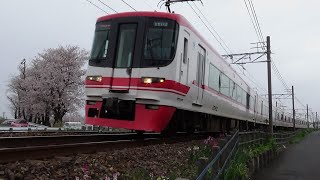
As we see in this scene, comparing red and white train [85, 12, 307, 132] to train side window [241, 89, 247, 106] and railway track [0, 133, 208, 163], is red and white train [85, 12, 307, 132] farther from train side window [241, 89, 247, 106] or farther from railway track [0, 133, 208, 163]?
train side window [241, 89, 247, 106]

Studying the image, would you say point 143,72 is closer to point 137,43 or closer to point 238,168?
point 137,43

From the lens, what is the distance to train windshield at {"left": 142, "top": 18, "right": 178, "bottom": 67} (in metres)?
10.8

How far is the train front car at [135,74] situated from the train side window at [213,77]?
3317 millimetres

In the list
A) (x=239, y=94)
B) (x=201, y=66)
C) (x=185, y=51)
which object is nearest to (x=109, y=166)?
(x=185, y=51)

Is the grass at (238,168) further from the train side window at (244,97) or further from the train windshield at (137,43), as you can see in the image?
the train side window at (244,97)

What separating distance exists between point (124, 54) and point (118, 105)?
1.46m

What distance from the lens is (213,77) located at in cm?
1534

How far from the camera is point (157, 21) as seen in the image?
1112 centimetres

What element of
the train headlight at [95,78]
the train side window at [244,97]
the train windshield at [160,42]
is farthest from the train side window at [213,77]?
the train side window at [244,97]

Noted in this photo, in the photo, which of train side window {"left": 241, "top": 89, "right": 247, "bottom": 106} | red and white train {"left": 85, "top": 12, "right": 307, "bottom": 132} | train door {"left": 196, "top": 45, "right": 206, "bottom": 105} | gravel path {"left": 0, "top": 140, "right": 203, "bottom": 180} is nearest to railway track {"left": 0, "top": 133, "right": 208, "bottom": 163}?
gravel path {"left": 0, "top": 140, "right": 203, "bottom": 180}

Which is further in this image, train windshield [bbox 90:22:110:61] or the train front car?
train windshield [bbox 90:22:110:61]

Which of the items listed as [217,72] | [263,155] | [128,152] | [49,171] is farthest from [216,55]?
[49,171]

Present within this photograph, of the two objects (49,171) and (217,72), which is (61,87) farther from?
(49,171)

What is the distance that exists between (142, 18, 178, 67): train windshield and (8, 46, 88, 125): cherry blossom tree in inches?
1701
